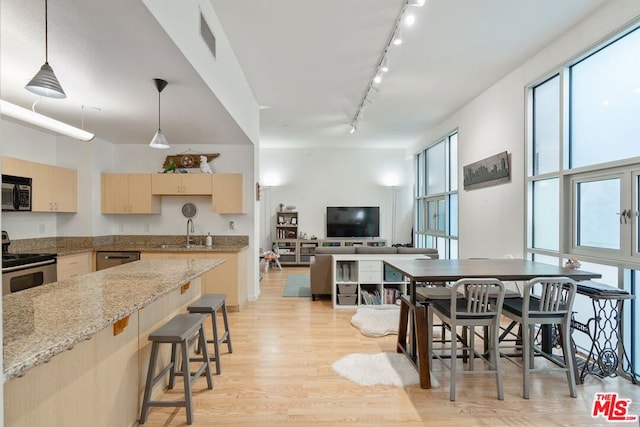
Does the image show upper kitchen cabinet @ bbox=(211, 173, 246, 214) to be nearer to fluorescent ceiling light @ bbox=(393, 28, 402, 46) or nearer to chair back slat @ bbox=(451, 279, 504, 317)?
fluorescent ceiling light @ bbox=(393, 28, 402, 46)

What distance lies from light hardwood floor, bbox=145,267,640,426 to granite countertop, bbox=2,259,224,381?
967mm

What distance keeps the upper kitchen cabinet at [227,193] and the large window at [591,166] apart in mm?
3826

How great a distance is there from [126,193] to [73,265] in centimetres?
122

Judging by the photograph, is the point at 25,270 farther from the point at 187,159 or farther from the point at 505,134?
the point at 505,134

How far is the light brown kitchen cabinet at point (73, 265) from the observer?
13.2 ft

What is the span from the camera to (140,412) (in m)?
2.26

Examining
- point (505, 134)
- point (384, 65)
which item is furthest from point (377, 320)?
point (384, 65)

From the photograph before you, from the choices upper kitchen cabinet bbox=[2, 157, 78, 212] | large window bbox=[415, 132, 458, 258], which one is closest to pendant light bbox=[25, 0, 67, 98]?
upper kitchen cabinet bbox=[2, 157, 78, 212]

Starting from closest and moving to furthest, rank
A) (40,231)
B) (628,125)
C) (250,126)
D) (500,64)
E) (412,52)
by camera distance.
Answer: (628,125)
(412,52)
(500,64)
(40,231)
(250,126)


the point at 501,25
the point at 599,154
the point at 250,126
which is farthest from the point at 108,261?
the point at 599,154

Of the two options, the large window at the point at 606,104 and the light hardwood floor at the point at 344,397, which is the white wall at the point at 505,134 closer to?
the large window at the point at 606,104

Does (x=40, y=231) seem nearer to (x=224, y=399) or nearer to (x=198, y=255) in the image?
(x=198, y=255)

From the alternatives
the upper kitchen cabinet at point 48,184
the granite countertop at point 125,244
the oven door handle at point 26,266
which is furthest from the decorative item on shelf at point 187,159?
the oven door handle at point 26,266

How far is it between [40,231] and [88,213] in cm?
59
